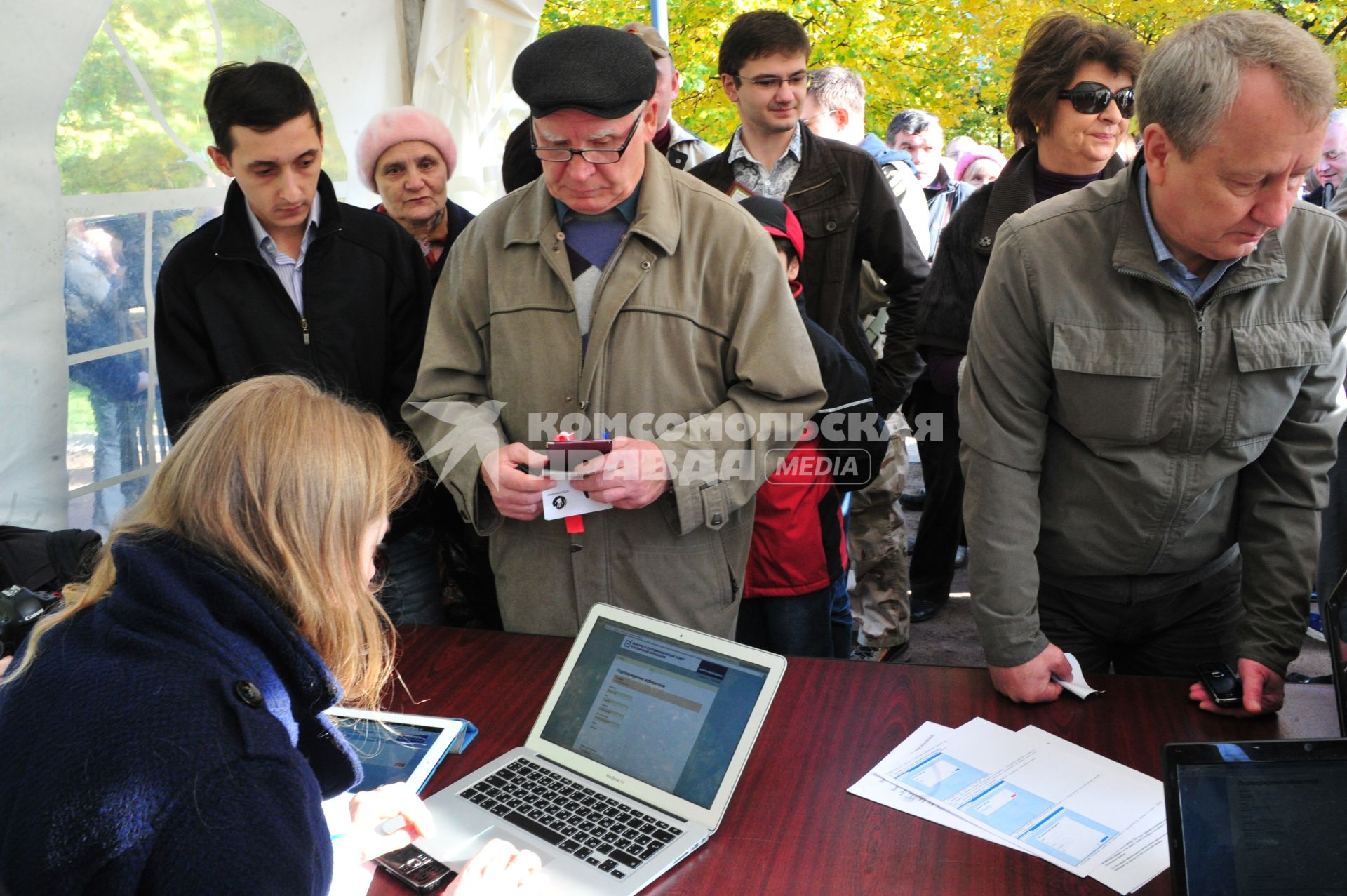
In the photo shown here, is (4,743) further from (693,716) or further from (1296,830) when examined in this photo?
(1296,830)

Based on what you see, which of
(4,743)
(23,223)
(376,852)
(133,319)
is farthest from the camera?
(133,319)

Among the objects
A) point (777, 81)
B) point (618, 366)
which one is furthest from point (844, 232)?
point (618, 366)

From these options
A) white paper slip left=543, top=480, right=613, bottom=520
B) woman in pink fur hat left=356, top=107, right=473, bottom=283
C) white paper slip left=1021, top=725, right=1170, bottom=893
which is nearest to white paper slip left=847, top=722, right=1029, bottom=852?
white paper slip left=1021, top=725, right=1170, bottom=893

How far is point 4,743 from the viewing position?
1.05 m

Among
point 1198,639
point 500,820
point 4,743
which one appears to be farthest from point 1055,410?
point 4,743

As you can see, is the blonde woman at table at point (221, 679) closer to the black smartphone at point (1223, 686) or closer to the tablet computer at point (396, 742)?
the tablet computer at point (396, 742)

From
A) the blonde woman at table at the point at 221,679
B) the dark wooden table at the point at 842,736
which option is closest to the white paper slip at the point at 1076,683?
the dark wooden table at the point at 842,736

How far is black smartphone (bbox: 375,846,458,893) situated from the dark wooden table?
19 millimetres

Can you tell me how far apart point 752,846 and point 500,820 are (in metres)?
0.34

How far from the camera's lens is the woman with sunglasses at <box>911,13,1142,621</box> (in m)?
2.56

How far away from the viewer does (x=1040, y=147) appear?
2734mm

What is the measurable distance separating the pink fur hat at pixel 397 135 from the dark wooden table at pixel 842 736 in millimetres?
1619

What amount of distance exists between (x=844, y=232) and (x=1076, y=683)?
1.76 m

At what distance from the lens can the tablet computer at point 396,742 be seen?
1.54m
